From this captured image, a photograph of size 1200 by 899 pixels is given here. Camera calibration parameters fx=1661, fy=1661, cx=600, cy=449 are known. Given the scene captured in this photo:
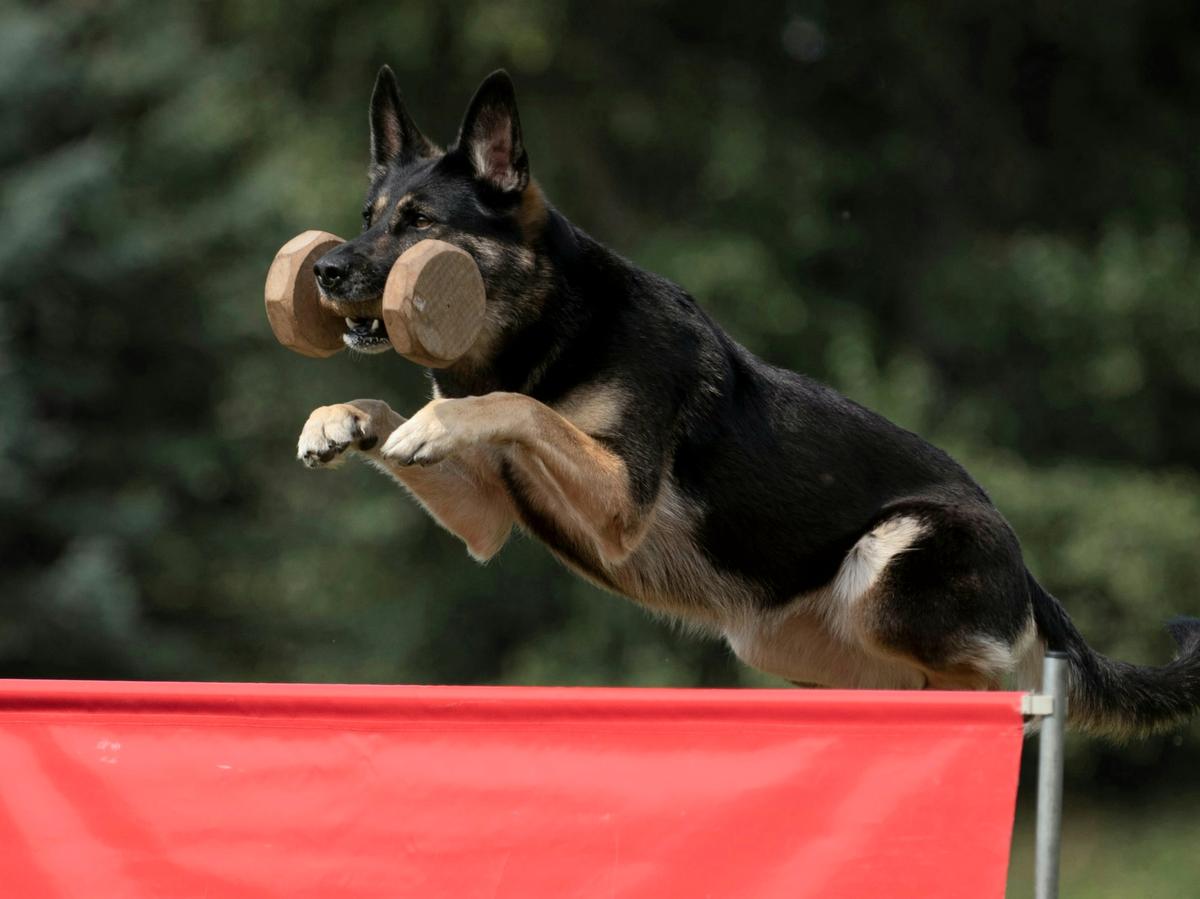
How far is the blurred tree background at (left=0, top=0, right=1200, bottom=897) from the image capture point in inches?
547

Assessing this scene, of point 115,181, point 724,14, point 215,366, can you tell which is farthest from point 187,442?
point 724,14

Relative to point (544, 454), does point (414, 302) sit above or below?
above

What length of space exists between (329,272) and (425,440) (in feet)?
1.61

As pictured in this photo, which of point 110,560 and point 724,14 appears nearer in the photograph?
point 110,560

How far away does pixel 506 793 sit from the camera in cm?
293

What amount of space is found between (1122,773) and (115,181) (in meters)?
10.6

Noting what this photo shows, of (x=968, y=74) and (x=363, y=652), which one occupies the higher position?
(x=968, y=74)

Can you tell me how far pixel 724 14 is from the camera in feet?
53.6

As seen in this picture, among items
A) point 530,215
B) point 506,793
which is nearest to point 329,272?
point 530,215

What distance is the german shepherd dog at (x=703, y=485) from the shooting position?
13.9 feet

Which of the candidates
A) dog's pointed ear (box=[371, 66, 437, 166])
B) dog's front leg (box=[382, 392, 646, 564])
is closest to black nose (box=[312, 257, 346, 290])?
dog's front leg (box=[382, 392, 646, 564])

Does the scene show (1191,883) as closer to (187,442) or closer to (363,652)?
(363,652)

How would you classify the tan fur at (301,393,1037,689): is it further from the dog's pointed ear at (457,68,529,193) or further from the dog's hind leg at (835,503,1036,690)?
the dog's pointed ear at (457,68,529,193)

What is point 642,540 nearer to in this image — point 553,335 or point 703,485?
point 703,485
